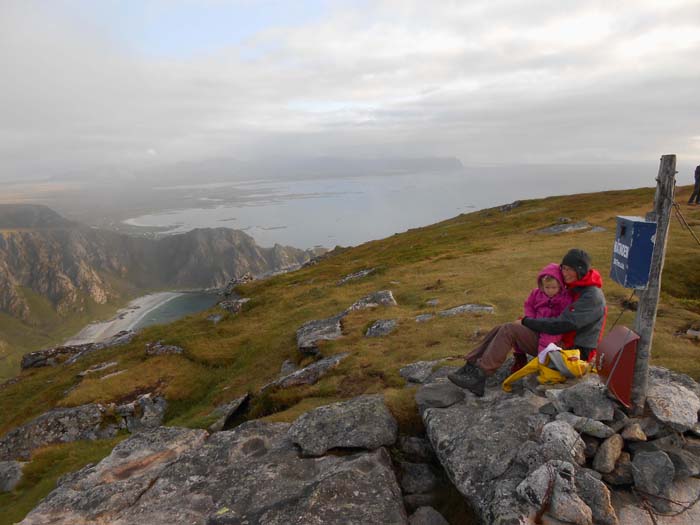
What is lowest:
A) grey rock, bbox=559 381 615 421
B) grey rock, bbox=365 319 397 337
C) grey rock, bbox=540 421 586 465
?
grey rock, bbox=365 319 397 337

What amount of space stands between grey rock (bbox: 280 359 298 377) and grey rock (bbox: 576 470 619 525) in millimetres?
20604

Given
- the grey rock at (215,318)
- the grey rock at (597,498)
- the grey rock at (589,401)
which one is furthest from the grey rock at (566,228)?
the grey rock at (597,498)

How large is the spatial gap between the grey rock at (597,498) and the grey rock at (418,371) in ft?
27.7

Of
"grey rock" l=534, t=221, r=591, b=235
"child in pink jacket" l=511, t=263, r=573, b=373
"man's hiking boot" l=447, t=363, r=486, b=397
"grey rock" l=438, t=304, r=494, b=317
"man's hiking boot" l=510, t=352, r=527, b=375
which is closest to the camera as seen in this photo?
"child in pink jacket" l=511, t=263, r=573, b=373

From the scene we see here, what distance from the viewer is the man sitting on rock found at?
449 inches

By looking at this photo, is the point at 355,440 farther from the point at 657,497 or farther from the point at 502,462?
the point at 657,497

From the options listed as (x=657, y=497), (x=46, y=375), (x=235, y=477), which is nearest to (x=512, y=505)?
(x=657, y=497)

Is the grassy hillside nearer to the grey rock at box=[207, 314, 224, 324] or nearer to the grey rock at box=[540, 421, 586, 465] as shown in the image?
the grey rock at box=[207, 314, 224, 324]

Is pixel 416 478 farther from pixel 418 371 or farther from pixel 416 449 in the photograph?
pixel 418 371

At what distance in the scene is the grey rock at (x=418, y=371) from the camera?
17.1m

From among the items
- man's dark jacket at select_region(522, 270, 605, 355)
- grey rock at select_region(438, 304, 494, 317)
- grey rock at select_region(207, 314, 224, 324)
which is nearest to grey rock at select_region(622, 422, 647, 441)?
man's dark jacket at select_region(522, 270, 605, 355)

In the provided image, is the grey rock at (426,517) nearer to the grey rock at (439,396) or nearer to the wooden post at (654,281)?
the grey rock at (439,396)

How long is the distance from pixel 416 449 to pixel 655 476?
5907 mm

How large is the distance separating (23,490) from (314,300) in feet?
89.0
